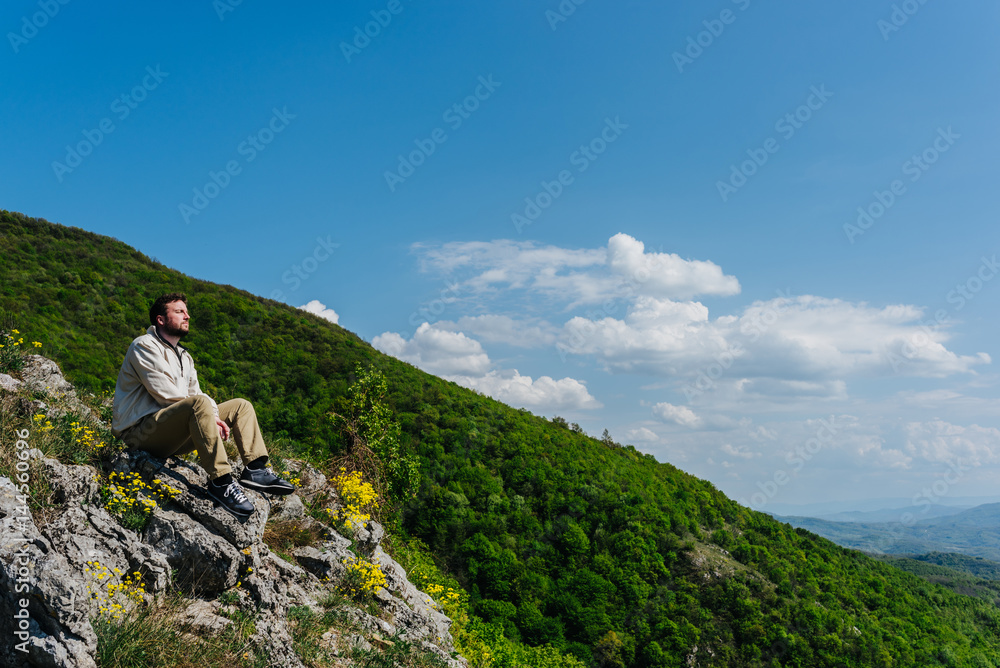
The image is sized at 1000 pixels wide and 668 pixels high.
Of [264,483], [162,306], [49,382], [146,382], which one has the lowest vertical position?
[264,483]

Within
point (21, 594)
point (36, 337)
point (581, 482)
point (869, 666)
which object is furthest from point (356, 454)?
point (869, 666)

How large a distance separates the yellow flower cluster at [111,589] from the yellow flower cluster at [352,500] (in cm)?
352

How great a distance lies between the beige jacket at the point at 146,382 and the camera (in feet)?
15.3

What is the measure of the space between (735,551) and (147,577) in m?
28.9

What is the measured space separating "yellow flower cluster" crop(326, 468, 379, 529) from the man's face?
139 inches

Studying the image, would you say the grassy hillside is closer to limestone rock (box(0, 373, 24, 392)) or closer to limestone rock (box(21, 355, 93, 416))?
limestone rock (box(21, 355, 93, 416))

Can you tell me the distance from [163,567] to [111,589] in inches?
23.9

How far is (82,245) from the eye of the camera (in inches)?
1446

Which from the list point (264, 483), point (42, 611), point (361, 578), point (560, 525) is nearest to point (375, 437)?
point (361, 578)

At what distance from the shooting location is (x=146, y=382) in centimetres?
465

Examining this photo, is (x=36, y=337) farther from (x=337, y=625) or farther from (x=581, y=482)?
(x=581, y=482)

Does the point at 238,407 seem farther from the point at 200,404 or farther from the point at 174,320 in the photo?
the point at 174,320

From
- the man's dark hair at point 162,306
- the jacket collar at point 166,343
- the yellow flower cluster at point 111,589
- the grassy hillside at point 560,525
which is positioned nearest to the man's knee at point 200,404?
the jacket collar at point 166,343

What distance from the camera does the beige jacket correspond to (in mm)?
4652
